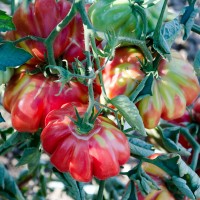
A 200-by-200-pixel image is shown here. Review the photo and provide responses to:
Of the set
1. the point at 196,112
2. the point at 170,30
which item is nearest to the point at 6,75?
the point at 170,30

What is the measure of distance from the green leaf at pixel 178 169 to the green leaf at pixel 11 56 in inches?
13.0

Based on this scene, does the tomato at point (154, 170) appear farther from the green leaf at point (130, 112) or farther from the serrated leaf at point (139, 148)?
the green leaf at point (130, 112)

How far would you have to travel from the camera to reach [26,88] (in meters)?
1.05

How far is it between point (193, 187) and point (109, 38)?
42 cm

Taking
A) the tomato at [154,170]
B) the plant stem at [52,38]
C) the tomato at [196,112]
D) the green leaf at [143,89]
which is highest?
the plant stem at [52,38]

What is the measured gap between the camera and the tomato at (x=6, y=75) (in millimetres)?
1046

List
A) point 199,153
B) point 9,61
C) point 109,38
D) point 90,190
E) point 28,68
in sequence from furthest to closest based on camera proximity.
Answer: point 90,190
point 199,153
point 28,68
point 9,61
point 109,38

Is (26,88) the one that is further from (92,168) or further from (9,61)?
(92,168)

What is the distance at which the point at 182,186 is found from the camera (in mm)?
1121

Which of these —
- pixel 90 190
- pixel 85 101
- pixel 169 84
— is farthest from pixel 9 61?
pixel 90 190

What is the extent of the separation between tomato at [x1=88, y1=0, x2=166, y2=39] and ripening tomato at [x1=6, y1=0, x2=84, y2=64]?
0.06 meters

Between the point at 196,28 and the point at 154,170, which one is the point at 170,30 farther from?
the point at 154,170

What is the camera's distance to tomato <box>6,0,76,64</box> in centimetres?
104

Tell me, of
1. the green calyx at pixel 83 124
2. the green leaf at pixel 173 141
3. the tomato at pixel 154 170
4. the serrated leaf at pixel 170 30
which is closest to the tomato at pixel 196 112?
the green leaf at pixel 173 141
